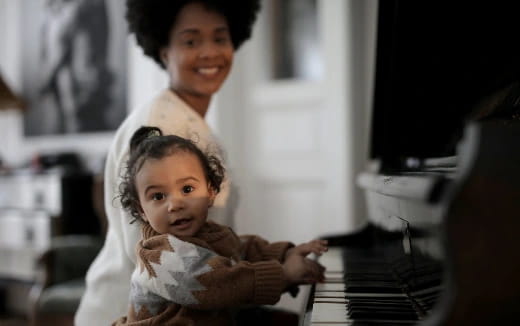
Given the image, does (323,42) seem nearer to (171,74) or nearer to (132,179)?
(171,74)

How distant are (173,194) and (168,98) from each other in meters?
0.35

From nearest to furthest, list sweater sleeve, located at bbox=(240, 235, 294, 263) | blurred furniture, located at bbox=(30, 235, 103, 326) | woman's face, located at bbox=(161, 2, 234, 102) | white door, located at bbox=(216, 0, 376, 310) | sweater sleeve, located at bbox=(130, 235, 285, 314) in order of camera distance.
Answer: sweater sleeve, located at bbox=(130, 235, 285, 314)
sweater sleeve, located at bbox=(240, 235, 294, 263)
woman's face, located at bbox=(161, 2, 234, 102)
blurred furniture, located at bbox=(30, 235, 103, 326)
white door, located at bbox=(216, 0, 376, 310)

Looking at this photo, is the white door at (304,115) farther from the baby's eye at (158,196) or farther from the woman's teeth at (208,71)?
the baby's eye at (158,196)

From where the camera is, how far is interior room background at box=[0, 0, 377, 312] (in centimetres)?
288

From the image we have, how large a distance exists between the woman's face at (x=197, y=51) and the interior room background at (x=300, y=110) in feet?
4.75

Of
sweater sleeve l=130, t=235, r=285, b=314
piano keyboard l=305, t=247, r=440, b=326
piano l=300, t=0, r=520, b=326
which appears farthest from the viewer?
sweater sleeve l=130, t=235, r=285, b=314

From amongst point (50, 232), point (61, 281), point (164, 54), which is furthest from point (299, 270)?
point (50, 232)

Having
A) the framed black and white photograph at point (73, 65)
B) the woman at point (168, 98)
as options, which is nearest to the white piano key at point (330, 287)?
the woman at point (168, 98)

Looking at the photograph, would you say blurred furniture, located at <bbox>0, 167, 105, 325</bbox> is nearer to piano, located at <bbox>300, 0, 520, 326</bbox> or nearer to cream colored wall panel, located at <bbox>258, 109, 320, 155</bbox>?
cream colored wall panel, located at <bbox>258, 109, 320, 155</bbox>

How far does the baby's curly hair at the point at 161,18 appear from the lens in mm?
1250

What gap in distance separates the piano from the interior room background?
3.50ft

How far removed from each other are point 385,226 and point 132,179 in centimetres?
55

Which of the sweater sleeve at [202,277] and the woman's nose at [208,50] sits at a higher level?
the woman's nose at [208,50]

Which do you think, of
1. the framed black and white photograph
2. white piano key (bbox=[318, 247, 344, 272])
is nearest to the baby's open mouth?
white piano key (bbox=[318, 247, 344, 272])
